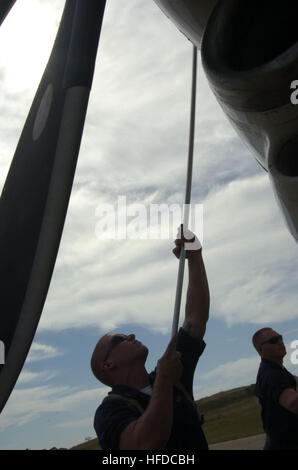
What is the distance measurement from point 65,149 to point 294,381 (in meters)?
2.23

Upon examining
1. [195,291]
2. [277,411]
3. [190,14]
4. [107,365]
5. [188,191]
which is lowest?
[277,411]

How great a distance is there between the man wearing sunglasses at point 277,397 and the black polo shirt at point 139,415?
114 centimetres

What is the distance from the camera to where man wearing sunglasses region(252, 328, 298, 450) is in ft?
12.0

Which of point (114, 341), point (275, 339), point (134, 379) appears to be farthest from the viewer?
point (275, 339)

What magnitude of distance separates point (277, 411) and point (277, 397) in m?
0.13

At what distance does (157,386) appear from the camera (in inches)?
87.7

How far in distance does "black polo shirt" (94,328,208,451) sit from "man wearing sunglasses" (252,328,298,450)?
3.74 ft

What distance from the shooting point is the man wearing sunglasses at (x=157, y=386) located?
2.24 m

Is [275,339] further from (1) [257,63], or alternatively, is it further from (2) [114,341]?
(1) [257,63]

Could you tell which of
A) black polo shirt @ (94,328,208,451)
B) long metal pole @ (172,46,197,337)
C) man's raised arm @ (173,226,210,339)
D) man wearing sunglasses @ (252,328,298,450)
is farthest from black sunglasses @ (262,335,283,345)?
long metal pole @ (172,46,197,337)

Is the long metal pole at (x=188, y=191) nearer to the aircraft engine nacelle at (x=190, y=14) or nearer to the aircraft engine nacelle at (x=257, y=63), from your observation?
the aircraft engine nacelle at (x=190, y=14)

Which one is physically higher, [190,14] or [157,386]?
[190,14]

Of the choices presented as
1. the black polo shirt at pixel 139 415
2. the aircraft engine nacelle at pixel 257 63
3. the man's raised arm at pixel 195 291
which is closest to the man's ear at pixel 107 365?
the black polo shirt at pixel 139 415

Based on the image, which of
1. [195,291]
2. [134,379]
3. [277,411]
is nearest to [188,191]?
[195,291]
